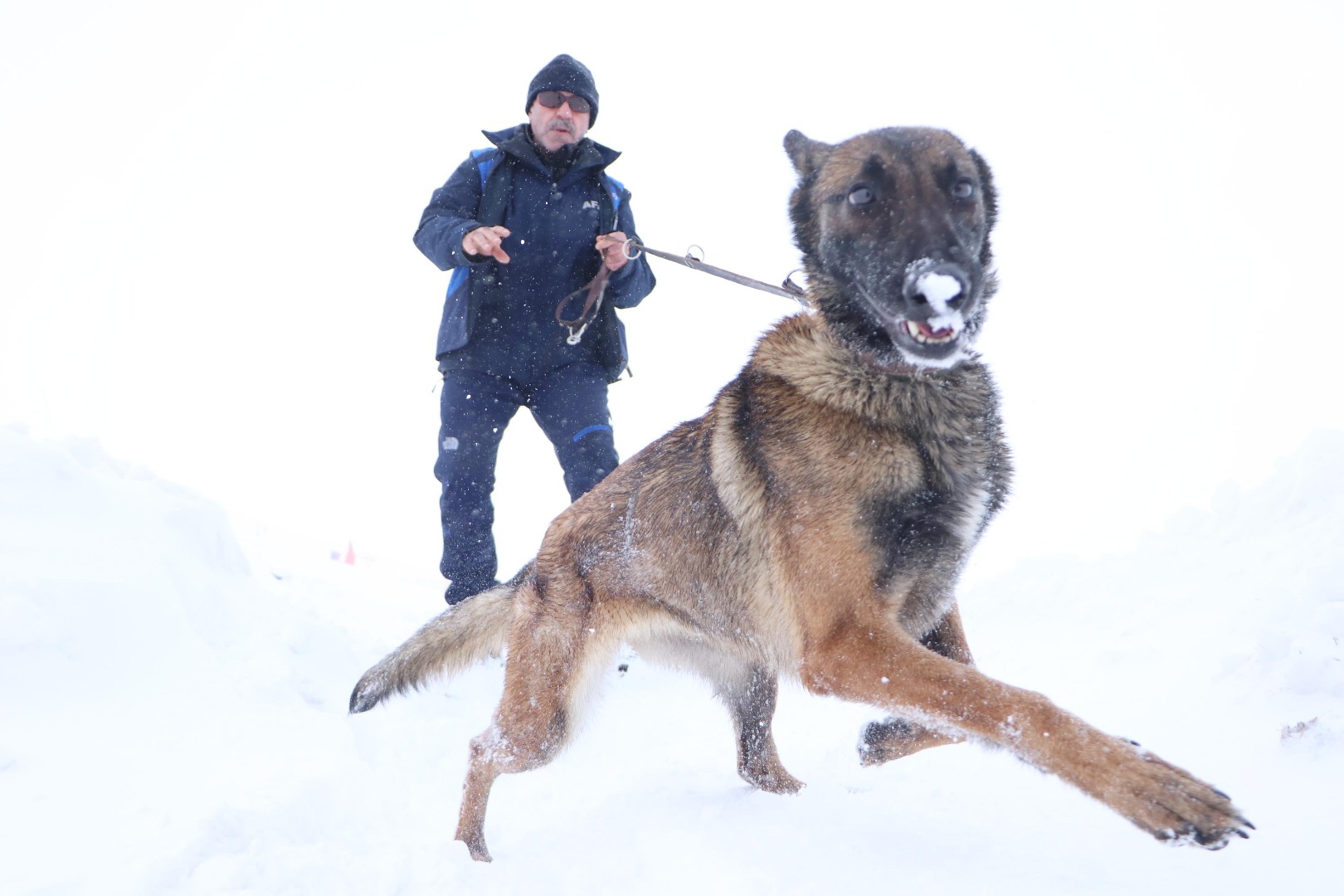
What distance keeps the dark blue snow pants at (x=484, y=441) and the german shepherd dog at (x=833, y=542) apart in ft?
3.57

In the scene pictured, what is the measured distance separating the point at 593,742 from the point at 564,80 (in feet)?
10.6

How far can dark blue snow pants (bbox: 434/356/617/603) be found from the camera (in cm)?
410

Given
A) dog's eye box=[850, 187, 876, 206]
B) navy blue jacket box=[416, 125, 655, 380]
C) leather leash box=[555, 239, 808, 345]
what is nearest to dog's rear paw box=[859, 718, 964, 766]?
dog's eye box=[850, 187, 876, 206]

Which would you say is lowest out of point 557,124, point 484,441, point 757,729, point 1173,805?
point 757,729

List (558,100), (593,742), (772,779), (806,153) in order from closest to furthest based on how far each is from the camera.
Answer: (806,153), (772,779), (593,742), (558,100)

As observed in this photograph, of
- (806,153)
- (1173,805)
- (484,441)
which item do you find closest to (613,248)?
(484,441)

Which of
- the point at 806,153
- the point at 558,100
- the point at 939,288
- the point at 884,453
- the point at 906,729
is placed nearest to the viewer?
the point at 939,288

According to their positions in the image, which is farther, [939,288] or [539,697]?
[539,697]

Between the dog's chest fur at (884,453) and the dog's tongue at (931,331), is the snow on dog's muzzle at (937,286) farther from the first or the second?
the dog's chest fur at (884,453)

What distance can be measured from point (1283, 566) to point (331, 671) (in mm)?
4448

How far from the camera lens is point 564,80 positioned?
13.5 ft

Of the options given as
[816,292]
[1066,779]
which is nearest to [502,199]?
[816,292]

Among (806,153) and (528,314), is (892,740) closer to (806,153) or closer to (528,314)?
(806,153)

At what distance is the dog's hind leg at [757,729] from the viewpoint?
9.69 feet
